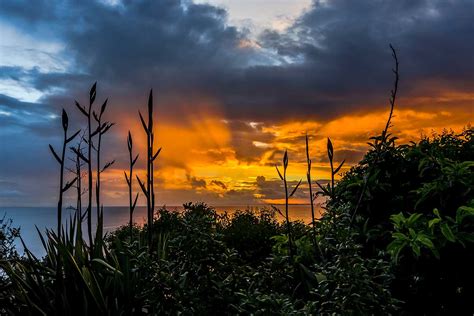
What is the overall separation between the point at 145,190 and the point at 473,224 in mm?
2816

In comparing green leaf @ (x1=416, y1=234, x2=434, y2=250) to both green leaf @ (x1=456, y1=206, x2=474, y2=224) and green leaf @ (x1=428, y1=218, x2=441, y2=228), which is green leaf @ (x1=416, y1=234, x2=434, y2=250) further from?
green leaf @ (x1=456, y1=206, x2=474, y2=224)

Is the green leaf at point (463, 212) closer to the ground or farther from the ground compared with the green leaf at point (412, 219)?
farther from the ground

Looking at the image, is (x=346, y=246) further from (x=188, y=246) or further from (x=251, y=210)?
(x=251, y=210)

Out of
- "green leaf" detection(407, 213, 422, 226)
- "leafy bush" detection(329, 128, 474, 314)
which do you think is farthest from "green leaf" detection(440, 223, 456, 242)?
"green leaf" detection(407, 213, 422, 226)

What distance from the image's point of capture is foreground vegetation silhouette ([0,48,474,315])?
412cm

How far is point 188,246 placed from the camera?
461cm

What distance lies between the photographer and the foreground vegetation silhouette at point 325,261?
412 cm

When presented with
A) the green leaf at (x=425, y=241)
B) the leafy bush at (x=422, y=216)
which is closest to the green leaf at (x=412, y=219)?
the leafy bush at (x=422, y=216)

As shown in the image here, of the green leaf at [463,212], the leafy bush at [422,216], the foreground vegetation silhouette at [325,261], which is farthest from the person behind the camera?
the leafy bush at [422,216]

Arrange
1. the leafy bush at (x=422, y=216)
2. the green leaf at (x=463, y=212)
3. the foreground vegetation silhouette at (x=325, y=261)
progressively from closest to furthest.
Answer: the foreground vegetation silhouette at (x=325, y=261), the green leaf at (x=463, y=212), the leafy bush at (x=422, y=216)

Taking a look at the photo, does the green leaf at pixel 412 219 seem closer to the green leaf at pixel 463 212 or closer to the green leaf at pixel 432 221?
the green leaf at pixel 432 221

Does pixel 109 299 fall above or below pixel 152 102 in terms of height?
below

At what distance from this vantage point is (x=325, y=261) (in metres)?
4.52

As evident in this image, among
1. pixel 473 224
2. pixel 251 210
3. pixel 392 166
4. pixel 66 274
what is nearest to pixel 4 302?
pixel 66 274
